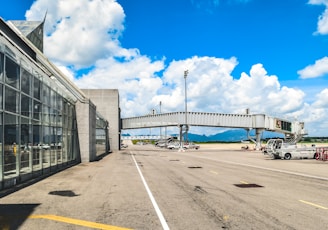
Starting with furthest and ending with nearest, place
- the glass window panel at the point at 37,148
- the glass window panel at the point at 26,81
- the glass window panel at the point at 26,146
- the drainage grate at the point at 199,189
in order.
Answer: the glass window panel at the point at 37,148, the glass window panel at the point at 26,81, the glass window panel at the point at 26,146, the drainage grate at the point at 199,189

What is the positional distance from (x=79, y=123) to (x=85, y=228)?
26913 millimetres

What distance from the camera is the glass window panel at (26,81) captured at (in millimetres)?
16625

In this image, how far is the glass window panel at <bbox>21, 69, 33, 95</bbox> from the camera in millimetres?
16625

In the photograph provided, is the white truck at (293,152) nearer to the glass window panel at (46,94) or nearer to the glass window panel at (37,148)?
the glass window panel at (46,94)

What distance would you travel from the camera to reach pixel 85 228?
25.0ft

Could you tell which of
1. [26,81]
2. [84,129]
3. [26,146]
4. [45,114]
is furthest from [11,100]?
[84,129]

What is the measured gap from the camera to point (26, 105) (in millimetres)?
17000

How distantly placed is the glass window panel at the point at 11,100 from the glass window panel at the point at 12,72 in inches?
13.3

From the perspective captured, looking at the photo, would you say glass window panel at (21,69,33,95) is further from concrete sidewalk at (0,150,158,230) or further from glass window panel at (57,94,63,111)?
glass window panel at (57,94,63,111)

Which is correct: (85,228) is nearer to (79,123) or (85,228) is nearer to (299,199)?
(299,199)

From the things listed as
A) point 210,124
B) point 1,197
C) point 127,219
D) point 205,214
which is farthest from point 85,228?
point 210,124

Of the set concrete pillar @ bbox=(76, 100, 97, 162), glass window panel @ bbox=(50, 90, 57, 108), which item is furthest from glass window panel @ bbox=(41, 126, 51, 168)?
concrete pillar @ bbox=(76, 100, 97, 162)

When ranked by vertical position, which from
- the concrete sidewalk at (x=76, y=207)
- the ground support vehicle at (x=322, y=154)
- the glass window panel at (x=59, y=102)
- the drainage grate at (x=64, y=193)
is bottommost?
the ground support vehicle at (x=322, y=154)

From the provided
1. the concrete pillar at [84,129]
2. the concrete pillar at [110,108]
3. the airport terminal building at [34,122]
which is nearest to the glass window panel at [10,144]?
the airport terminal building at [34,122]
